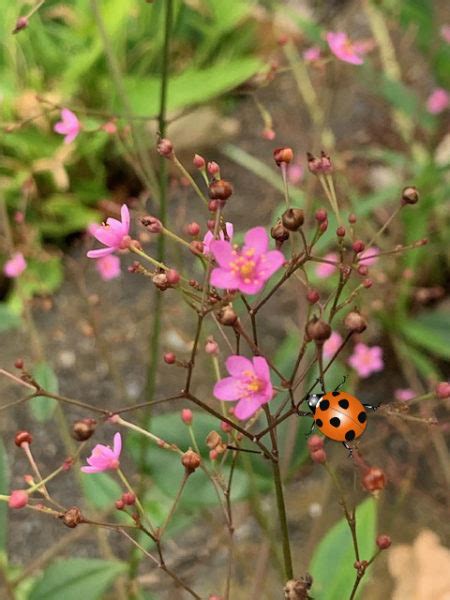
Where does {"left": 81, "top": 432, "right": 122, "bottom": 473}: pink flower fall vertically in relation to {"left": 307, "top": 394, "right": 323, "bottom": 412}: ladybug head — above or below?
below

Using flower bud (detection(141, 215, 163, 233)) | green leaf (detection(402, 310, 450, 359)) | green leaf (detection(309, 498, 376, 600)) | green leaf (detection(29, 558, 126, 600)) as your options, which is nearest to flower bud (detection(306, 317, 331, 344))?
flower bud (detection(141, 215, 163, 233))

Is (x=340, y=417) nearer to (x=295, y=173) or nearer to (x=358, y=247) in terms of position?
(x=358, y=247)

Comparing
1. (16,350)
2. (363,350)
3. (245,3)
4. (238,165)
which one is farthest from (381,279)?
(245,3)

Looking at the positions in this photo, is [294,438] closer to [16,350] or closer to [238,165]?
[16,350]

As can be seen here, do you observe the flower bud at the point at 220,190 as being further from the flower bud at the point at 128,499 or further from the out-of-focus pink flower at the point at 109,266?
the out-of-focus pink flower at the point at 109,266

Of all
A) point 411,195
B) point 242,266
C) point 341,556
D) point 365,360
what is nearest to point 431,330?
point 365,360

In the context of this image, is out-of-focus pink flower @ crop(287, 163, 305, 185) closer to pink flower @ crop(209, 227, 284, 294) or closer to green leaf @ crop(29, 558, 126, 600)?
green leaf @ crop(29, 558, 126, 600)

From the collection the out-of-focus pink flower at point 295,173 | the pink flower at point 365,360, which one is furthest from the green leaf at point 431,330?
the out-of-focus pink flower at point 295,173
